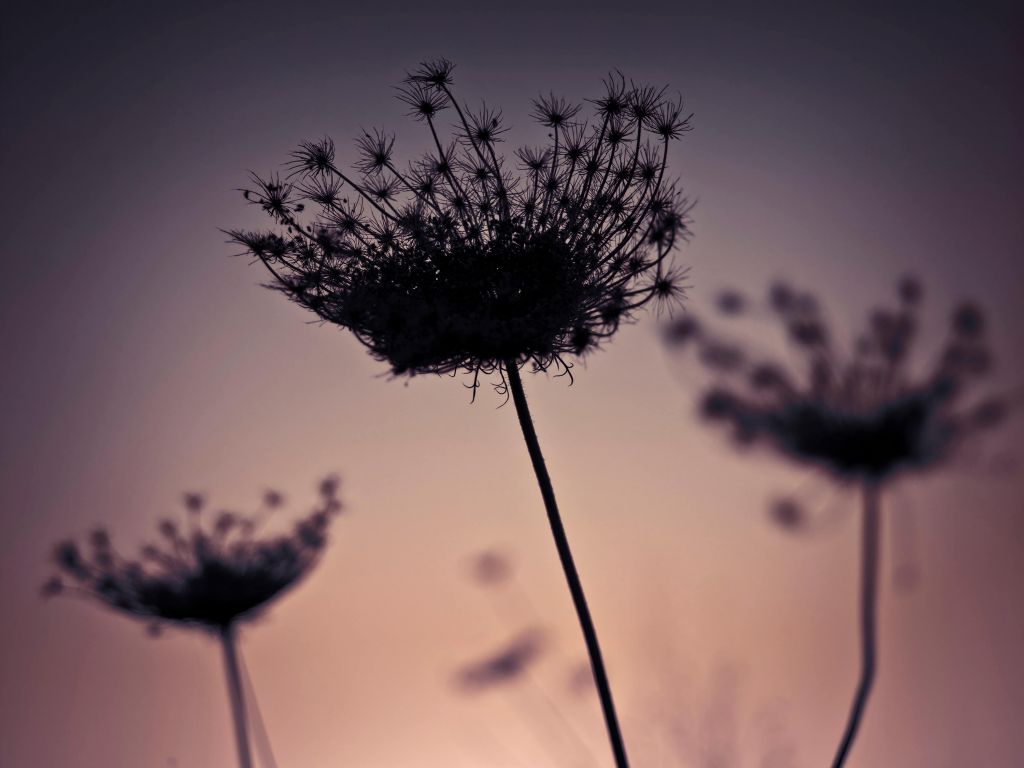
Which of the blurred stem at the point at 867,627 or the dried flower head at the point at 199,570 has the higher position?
the dried flower head at the point at 199,570

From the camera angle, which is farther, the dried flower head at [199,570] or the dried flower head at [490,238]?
the dried flower head at [199,570]

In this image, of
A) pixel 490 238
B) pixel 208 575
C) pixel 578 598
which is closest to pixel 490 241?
pixel 490 238

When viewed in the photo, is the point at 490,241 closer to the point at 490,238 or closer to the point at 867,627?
the point at 490,238

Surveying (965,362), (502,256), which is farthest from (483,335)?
(965,362)

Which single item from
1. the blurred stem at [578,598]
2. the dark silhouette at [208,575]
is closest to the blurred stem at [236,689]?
the dark silhouette at [208,575]

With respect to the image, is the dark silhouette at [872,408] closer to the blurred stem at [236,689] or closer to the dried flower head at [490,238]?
the dried flower head at [490,238]

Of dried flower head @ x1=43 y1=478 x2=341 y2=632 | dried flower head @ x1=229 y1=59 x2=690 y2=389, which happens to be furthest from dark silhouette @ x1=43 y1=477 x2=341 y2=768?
dried flower head @ x1=229 y1=59 x2=690 y2=389
